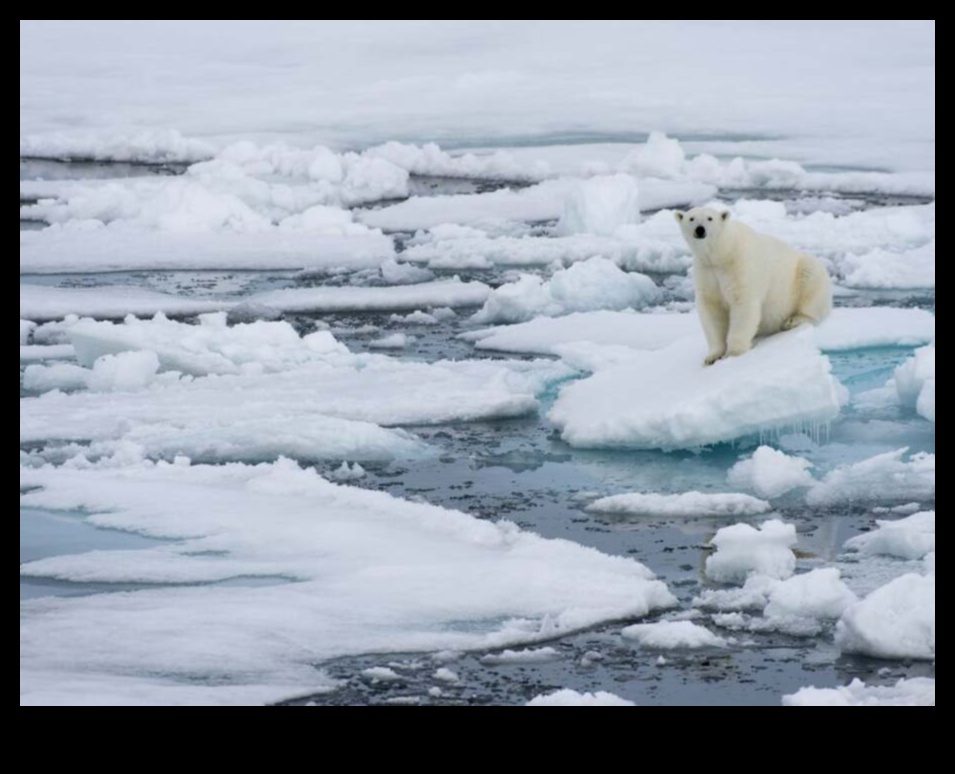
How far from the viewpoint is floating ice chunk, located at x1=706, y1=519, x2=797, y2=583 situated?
4.85m

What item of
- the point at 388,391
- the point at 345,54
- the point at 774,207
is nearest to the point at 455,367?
the point at 388,391

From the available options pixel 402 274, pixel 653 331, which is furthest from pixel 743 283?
pixel 402 274

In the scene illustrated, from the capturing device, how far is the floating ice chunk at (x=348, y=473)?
6.08m

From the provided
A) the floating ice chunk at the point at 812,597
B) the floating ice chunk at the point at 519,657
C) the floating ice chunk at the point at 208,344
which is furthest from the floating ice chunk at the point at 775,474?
the floating ice chunk at the point at 208,344

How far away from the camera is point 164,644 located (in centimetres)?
423

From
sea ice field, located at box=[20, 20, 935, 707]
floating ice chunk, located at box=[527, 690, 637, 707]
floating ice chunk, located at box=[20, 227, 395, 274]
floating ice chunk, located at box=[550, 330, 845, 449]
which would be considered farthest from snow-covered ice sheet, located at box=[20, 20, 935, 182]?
floating ice chunk, located at box=[527, 690, 637, 707]

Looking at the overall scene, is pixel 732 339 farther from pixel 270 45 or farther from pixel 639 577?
pixel 270 45

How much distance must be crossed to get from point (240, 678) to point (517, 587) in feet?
3.05

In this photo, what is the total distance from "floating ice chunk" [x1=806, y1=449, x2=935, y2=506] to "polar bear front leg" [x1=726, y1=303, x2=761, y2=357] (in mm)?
717

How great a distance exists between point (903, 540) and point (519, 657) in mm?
1379

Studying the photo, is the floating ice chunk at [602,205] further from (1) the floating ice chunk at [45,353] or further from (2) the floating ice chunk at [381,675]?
(2) the floating ice chunk at [381,675]

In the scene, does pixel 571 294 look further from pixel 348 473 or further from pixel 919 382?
pixel 348 473

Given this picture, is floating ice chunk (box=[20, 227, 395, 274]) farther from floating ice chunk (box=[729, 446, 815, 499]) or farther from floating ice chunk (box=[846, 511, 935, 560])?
floating ice chunk (box=[846, 511, 935, 560])

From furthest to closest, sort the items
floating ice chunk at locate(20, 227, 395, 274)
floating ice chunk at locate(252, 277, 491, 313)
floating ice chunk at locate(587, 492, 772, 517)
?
floating ice chunk at locate(20, 227, 395, 274)
floating ice chunk at locate(252, 277, 491, 313)
floating ice chunk at locate(587, 492, 772, 517)
